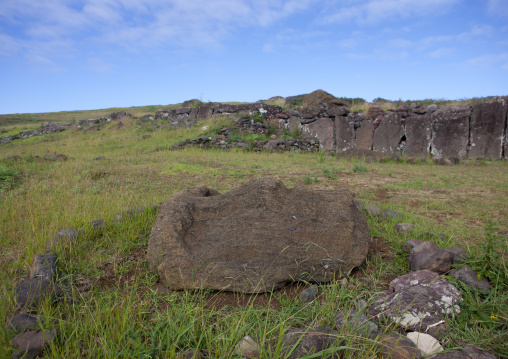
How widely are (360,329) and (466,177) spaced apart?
7213mm

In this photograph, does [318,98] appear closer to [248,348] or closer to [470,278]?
[470,278]

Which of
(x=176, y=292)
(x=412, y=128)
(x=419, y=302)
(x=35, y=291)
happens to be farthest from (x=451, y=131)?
(x=35, y=291)

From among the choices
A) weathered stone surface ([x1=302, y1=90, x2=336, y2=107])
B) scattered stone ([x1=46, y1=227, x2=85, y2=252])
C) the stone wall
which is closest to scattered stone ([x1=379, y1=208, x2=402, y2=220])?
scattered stone ([x1=46, y1=227, x2=85, y2=252])

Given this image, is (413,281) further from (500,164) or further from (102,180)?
(500,164)

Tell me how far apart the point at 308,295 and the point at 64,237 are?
2.45 metres

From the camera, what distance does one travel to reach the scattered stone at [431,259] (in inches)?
108

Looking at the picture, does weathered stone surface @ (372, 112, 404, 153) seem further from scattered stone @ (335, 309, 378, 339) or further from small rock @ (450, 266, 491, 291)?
scattered stone @ (335, 309, 378, 339)

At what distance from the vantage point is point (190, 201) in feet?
11.7

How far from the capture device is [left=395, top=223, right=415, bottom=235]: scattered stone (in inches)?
145

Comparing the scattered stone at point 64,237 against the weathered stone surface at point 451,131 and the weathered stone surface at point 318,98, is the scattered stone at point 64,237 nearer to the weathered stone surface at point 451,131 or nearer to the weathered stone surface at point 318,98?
the weathered stone surface at point 451,131

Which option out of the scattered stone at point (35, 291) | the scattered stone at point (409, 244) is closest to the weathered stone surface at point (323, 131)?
the scattered stone at point (409, 244)

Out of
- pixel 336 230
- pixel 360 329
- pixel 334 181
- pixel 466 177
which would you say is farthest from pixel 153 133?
pixel 360 329

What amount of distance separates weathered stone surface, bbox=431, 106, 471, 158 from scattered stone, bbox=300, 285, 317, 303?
1129 cm

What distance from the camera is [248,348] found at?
183 cm
